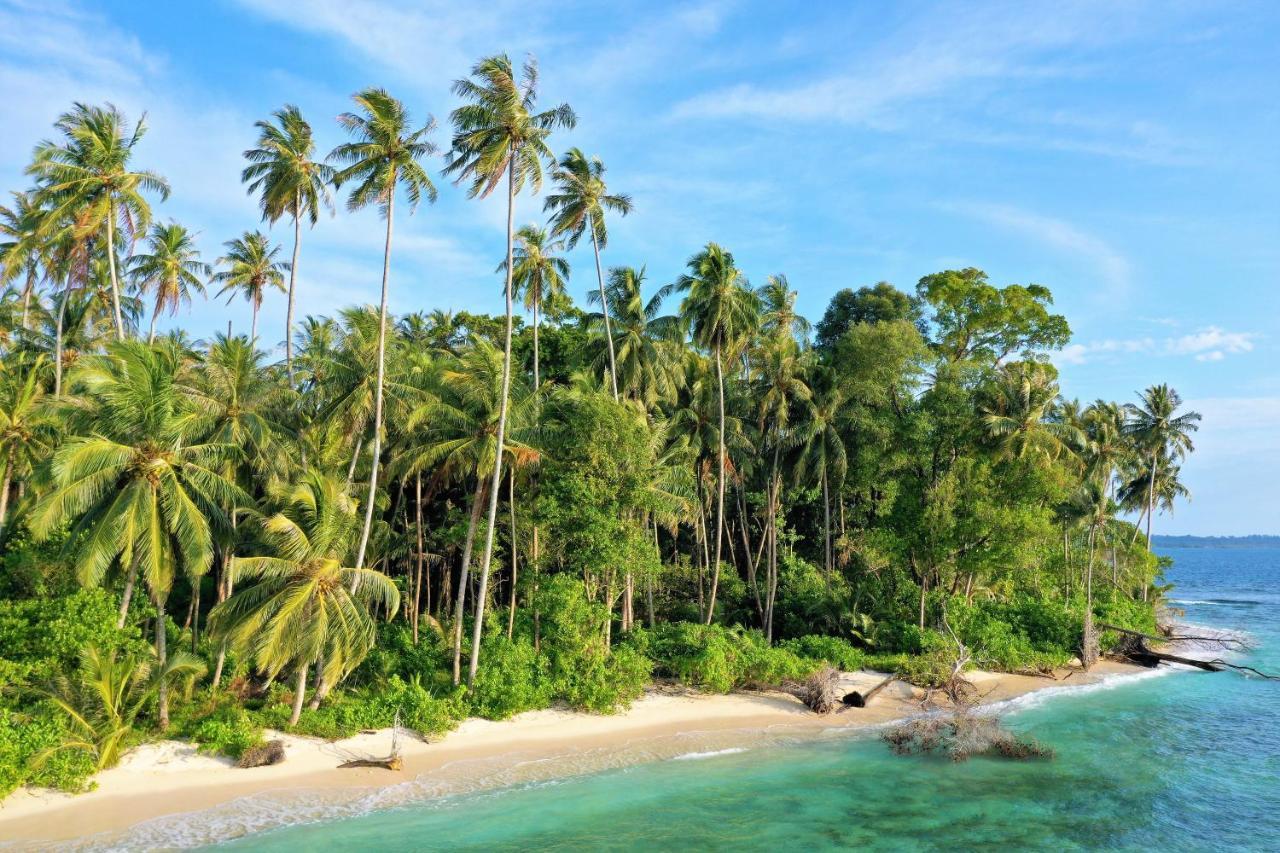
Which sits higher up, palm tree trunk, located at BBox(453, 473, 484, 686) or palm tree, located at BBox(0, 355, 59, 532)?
palm tree, located at BBox(0, 355, 59, 532)

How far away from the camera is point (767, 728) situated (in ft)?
77.5

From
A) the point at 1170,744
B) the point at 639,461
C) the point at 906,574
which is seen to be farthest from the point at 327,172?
the point at 1170,744

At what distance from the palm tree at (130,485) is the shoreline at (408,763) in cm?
257

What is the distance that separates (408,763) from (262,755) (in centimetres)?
318

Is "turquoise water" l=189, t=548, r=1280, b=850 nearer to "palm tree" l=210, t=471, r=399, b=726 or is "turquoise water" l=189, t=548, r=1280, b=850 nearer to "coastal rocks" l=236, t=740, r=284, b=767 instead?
"coastal rocks" l=236, t=740, r=284, b=767

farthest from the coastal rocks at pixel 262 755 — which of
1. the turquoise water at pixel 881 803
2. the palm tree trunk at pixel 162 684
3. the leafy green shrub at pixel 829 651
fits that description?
the leafy green shrub at pixel 829 651

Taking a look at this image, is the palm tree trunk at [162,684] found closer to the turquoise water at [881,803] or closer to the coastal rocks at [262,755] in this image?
the coastal rocks at [262,755]

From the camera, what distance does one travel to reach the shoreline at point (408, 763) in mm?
15234

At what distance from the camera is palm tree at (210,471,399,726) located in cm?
1877

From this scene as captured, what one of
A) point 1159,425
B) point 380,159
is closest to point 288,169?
point 380,159

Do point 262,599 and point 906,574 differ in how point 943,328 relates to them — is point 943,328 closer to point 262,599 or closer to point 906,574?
point 906,574

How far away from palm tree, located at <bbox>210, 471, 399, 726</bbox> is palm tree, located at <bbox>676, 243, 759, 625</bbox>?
45.5ft

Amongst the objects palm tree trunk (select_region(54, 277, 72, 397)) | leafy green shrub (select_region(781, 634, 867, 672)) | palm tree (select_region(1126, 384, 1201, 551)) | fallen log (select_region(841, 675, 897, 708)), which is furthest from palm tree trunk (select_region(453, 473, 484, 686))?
palm tree (select_region(1126, 384, 1201, 551))

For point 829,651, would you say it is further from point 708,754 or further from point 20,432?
point 20,432
